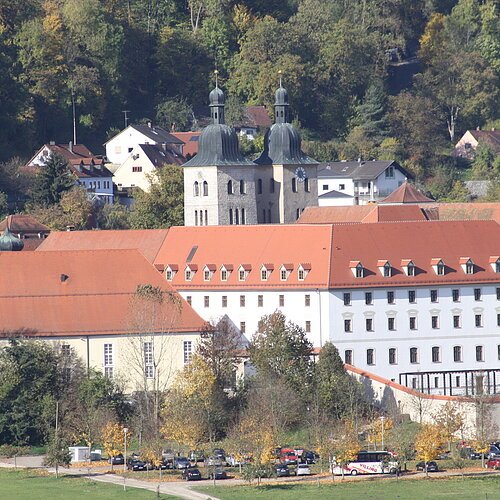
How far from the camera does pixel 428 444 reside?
3905 inches

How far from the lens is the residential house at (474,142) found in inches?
7515

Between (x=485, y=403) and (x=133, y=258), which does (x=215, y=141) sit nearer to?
(x=133, y=258)

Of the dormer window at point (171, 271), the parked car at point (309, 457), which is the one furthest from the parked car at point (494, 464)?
the dormer window at point (171, 271)

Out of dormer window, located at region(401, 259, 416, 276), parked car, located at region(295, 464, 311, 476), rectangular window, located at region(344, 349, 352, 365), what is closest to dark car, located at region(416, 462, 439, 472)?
parked car, located at region(295, 464, 311, 476)

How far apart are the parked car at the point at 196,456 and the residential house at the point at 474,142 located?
89.3m

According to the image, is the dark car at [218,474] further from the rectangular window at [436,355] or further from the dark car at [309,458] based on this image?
the rectangular window at [436,355]

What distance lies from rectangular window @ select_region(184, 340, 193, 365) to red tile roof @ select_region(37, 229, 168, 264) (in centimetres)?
1297

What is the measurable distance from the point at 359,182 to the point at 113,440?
7976 centimetres

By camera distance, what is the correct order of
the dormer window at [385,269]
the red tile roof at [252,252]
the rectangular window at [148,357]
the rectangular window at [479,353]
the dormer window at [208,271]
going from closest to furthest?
the rectangular window at [148,357] < the dormer window at [385,269] < the rectangular window at [479,353] < the red tile roof at [252,252] < the dormer window at [208,271]

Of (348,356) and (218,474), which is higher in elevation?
(348,356)

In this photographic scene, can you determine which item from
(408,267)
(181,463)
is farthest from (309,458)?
(408,267)

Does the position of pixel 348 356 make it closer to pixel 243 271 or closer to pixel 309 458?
pixel 243 271

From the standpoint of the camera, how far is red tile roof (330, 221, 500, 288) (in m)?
121

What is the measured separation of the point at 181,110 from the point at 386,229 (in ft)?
226
